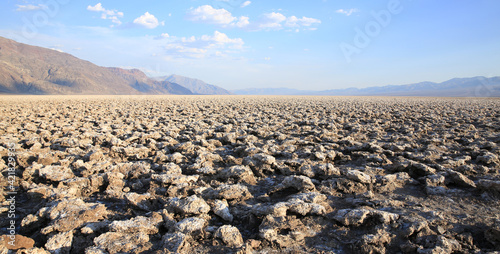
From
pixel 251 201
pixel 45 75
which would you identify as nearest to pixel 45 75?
pixel 45 75

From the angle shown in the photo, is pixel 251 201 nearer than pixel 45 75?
Yes

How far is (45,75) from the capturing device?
109 metres

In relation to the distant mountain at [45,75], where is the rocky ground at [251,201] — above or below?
below

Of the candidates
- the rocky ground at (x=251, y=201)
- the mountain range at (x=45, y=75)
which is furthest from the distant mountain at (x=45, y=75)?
the rocky ground at (x=251, y=201)

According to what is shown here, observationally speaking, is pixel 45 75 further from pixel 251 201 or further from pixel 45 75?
pixel 251 201

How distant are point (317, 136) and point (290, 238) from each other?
12.1 ft

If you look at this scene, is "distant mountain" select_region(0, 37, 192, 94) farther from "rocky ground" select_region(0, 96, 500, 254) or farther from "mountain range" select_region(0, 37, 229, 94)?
"rocky ground" select_region(0, 96, 500, 254)

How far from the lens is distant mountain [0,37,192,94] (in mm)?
86500

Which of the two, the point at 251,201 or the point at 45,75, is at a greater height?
the point at 45,75

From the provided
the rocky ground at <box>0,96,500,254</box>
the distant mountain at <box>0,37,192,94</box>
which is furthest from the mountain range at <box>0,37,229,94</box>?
the rocky ground at <box>0,96,500,254</box>

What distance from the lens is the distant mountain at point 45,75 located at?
86.5 m

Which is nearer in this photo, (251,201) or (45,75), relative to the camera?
(251,201)

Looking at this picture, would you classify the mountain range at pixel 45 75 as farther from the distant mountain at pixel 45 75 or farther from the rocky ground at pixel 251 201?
the rocky ground at pixel 251 201

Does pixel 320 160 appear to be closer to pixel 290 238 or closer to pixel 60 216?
pixel 290 238
